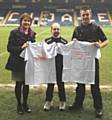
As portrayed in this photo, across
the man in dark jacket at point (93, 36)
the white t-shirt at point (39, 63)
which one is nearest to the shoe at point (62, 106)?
the white t-shirt at point (39, 63)

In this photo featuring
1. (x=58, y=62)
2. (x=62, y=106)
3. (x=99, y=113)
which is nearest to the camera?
(x=99, y=113)

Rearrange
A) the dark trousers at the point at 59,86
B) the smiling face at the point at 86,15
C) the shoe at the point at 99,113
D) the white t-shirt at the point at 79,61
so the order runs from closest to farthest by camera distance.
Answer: the smiling face at the point at 86,15
the shoe at the point at 99,113
the white t-shirt at the point at 79,61
the dark trousers at the point at 59,86

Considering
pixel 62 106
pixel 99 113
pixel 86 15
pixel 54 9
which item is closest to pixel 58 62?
pixel 62 106

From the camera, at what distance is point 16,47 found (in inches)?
298

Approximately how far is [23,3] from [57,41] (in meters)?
58.0

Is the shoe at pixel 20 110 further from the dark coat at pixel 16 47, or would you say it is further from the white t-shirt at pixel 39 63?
the dark coat at pixel 16 47

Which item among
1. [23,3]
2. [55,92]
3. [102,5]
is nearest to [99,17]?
[102,5]

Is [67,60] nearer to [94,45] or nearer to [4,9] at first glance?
[94,45]

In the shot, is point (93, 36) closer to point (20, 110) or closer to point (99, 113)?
point (99, 113)

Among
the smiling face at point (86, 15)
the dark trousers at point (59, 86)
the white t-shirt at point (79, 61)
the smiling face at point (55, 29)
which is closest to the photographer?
the smiling face at point (86, 15)

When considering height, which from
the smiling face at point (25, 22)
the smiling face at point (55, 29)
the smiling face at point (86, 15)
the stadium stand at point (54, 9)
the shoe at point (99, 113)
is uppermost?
the stadium stand at point (54, 9)

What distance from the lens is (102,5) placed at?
64625 millimetres

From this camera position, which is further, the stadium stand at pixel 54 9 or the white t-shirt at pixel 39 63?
the stadium stand at pixel 54 9

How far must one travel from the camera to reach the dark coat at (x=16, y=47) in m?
7.55
